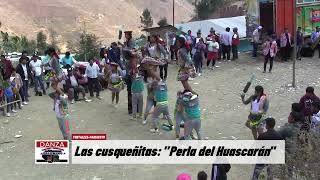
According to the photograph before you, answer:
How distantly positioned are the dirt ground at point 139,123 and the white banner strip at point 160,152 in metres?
0.20

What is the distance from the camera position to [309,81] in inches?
671

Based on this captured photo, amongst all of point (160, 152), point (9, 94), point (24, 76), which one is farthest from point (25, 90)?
point (160, 152)

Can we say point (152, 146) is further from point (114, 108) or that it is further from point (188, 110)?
point (114, 108)

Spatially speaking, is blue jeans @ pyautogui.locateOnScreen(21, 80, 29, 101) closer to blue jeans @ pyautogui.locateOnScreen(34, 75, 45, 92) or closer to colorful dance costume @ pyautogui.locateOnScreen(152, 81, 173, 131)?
blue jeans @ pyautogui.locateOnScreen(34, 75, 45, 92)

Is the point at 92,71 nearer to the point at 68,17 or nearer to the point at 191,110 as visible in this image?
the point at 191,110

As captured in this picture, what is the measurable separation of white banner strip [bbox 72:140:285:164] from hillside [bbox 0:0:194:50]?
53436 mm

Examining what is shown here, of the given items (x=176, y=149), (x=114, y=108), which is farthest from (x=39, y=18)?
(x=176, y=149)

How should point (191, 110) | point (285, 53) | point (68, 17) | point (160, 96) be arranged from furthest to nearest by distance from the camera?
point (68, 17) → point (285, 53) → point (160, 96) → point (191, 110)

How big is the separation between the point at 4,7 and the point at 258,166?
2787 inches

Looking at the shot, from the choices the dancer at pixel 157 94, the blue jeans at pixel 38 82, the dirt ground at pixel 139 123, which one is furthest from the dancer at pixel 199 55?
the dancer at pixel 157 94

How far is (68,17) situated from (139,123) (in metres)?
64.6

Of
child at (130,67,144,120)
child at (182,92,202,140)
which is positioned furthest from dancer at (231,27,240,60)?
child at (182,92,202,140)

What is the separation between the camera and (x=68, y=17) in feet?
247

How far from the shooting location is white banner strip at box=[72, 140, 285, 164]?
379 inches
